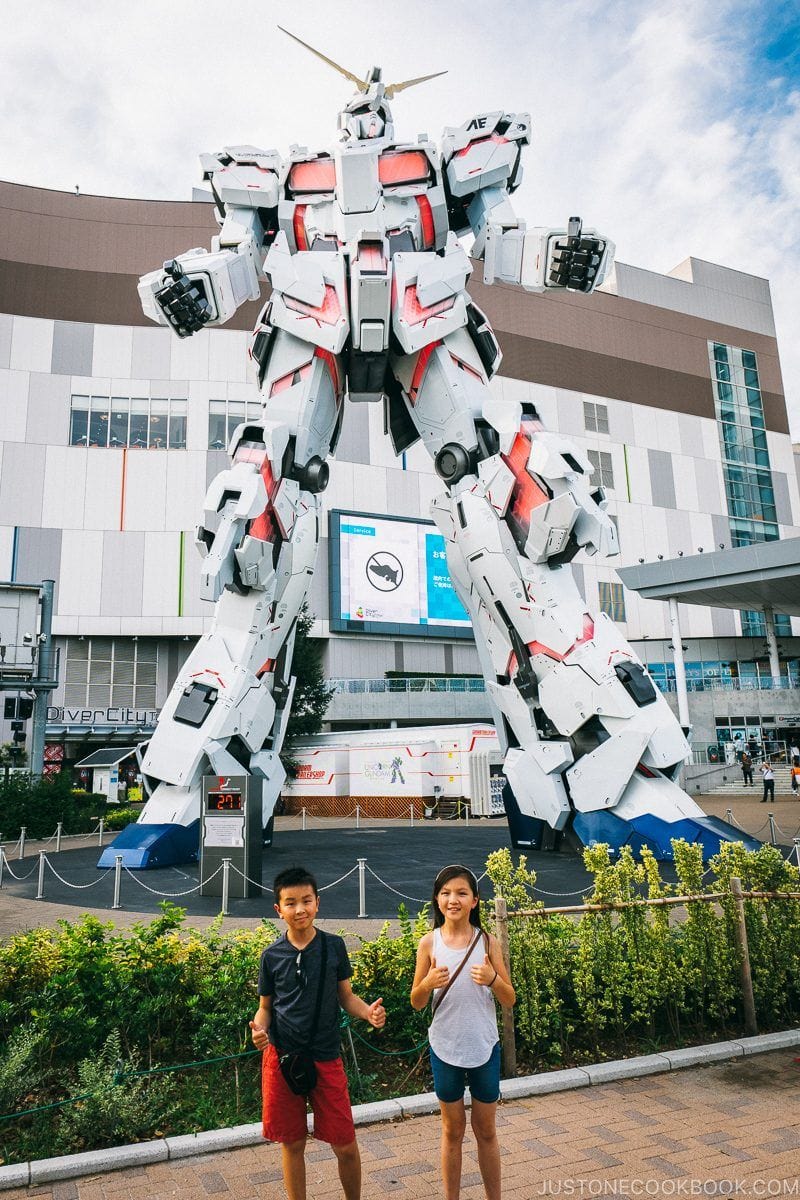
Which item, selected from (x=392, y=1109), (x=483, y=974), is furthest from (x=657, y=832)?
(x=483, y=974)

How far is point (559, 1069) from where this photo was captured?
14.5 feet

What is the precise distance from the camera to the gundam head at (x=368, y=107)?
10.0 m

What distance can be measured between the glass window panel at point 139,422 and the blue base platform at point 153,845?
98.5 feet

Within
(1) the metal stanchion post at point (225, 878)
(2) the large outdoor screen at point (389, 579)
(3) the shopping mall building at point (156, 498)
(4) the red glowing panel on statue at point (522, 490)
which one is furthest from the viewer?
(2) the large outdoor screen at point (389, 579)

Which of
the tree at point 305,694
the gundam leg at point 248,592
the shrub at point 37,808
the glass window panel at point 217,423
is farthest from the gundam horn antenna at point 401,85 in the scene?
the glass window panel at point 217,423

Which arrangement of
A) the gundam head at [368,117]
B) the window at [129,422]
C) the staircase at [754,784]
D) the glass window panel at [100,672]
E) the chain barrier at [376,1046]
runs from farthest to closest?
the window at [129,422]
the glass window panel at [100,672]
the staircase at [754,784]
the gundam head at [368,117]
the chain barrier at [376,1046]

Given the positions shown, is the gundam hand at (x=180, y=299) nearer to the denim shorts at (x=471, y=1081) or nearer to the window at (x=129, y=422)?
the denim shorts at (x=471, y=1081)

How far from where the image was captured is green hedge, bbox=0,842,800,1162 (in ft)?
12.8

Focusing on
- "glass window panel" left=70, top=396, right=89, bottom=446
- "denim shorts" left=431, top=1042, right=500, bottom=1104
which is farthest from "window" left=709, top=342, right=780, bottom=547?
"denim shorts" left=431, top=1042, right=500, bottom=1104

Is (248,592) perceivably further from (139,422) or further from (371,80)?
(139,422)

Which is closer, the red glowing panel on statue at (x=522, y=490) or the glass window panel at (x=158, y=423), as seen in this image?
the red glowing panel on statue at (x=522, y=490)

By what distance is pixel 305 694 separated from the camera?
30922 millimetres

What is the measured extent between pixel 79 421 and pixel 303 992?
3783 centimetres

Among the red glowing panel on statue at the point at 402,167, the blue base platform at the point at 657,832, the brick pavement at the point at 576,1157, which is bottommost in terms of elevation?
the brick pavement at the point at 576,1157
